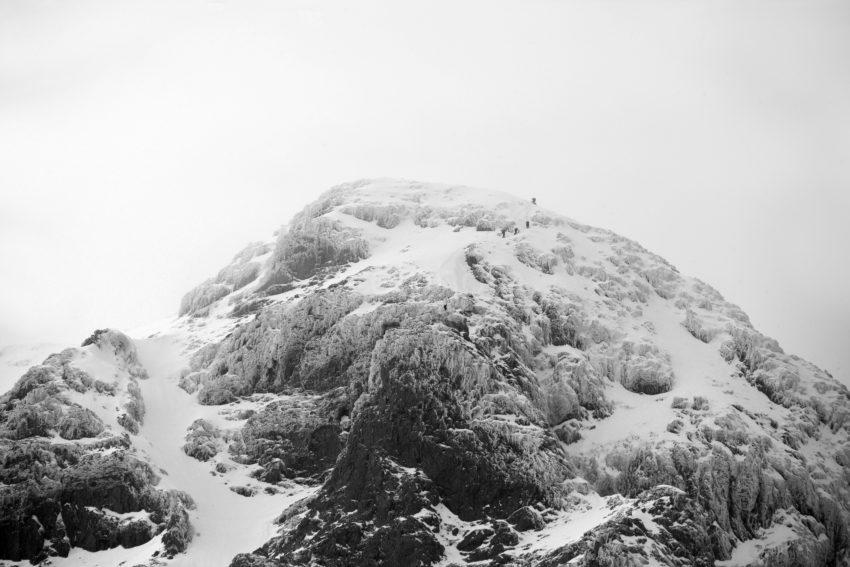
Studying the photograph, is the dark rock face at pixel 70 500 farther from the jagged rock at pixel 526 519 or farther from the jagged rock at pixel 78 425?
the jagged rock at pixel 526 519

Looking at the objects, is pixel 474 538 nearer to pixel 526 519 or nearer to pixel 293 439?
pixel 526 519

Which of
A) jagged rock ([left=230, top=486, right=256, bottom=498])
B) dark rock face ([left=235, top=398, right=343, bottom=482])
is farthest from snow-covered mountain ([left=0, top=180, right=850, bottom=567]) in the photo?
dark rock face ([left=235, top=398, right=343, bottom=482])

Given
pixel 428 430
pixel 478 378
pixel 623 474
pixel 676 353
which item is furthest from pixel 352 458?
pixel 676 353

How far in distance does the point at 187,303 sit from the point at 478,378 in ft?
238

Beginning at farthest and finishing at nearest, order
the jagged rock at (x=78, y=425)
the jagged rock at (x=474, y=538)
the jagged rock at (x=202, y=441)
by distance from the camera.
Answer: the jagged rock at (x=202, y=441), the jagged rock at (x=78, y=425), the jagged rock at (x=474, y=538)

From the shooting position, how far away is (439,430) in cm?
13762

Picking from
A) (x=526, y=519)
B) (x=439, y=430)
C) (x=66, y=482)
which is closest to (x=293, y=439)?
(x=439, y=430)

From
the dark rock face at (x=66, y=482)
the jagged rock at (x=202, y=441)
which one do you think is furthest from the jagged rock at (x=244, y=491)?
the dark rock face at (x=66, y=482)

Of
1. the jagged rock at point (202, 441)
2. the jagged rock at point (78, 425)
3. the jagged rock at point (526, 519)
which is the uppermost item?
the jagged rock at point (78, 425)

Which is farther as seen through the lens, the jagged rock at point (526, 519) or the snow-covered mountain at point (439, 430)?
the snow-covered mountain at point (439, 430)

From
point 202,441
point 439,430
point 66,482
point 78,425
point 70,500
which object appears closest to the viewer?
point 70,500

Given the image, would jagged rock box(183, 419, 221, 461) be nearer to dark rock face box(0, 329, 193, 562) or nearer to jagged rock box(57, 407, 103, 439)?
dark rock face box(0, 329, 193, 562)

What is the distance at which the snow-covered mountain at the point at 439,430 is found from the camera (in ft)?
428

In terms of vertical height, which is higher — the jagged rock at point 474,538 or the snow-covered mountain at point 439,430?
the snow-covered mountain at point 439,430
